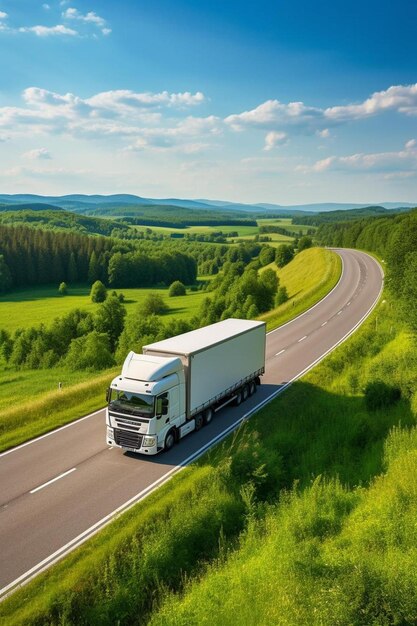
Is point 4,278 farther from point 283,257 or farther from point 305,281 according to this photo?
point 305,281

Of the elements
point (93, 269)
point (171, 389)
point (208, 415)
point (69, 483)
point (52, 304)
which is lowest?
point (52, 304)

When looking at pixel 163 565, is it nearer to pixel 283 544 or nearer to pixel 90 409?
pixel 283 544

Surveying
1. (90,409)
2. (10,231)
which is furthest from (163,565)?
(10,231)

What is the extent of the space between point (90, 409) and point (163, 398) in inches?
267

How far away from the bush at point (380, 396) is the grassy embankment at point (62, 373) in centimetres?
1332

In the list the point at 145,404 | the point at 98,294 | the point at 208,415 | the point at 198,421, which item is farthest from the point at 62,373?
the point at 98,294

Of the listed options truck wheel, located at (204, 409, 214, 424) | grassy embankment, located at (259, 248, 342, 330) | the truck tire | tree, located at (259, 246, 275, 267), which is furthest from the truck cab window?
tree, located at (259, 246, 275, 267)

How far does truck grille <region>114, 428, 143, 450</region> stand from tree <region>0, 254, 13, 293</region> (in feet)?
388

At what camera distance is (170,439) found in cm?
1792

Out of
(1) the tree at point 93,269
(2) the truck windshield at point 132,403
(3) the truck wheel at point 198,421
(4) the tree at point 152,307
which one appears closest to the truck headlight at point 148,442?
(2) the truck windshield at point 132,403

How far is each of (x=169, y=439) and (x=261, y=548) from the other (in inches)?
268

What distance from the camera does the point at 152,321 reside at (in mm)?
55625

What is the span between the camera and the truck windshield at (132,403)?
16.7 metres

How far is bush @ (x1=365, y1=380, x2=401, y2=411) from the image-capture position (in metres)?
23.0
